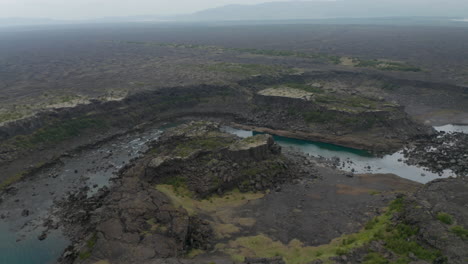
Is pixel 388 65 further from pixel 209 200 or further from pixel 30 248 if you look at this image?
pixel 30 248

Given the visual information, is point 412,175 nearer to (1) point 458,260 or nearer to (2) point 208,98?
(1) point 458,260

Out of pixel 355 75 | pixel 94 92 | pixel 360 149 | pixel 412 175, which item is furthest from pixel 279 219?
pixel 355 75

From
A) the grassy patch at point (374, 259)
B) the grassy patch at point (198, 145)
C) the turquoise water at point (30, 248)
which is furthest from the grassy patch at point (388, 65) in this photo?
the turquoise water at point (30, 248)

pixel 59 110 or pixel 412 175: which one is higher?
pixel 59 110

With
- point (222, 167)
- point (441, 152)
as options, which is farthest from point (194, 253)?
point (441, 152)

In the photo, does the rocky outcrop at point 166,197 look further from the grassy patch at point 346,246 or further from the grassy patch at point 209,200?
the grassy patch at point 346,246
